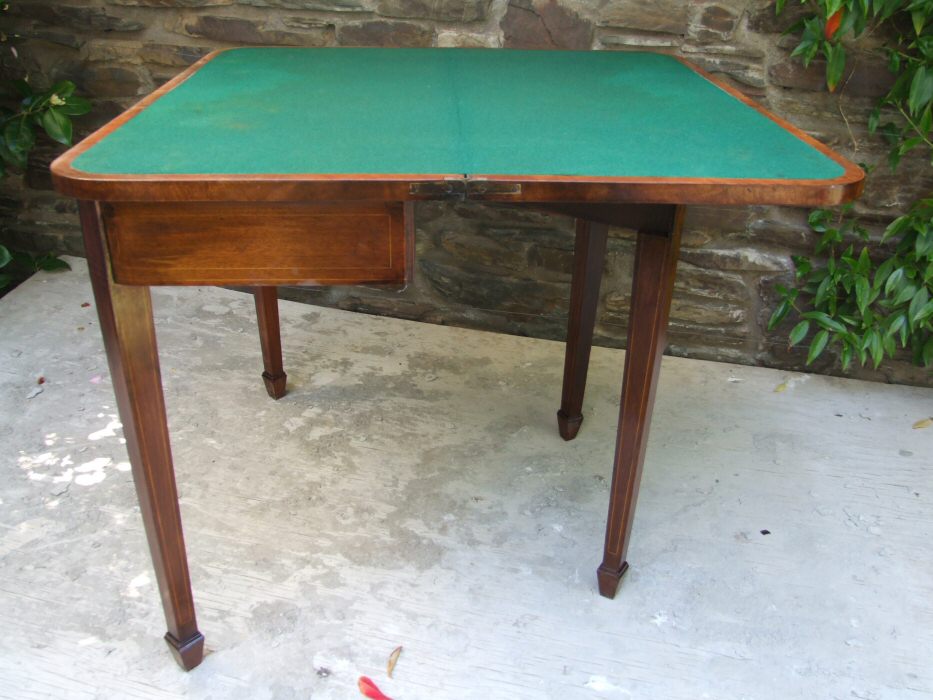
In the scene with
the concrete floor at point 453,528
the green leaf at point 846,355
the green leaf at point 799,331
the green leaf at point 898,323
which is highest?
the green leaf at point 898,323

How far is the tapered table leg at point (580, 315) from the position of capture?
216cm

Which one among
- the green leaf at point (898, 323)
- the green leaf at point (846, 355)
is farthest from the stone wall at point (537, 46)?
the green leaf at point (898, 323)

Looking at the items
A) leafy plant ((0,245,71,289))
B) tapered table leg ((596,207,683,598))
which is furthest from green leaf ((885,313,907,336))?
leafy plant ((0,245,71,289))

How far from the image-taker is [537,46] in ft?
8.34

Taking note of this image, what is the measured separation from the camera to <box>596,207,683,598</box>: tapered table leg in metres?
1.54

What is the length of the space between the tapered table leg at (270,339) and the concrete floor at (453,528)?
6 centimetres

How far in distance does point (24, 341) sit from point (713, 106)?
227 centimetres

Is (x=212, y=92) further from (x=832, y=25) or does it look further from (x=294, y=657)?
(x=832, y=25)

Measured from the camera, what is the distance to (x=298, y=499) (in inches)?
84.0

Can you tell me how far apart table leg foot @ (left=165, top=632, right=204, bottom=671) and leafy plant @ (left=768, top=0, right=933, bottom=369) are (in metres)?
1.93

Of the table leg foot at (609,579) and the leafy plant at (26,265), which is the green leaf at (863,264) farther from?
the leafy plant at (26,265)

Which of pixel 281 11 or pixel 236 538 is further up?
pixel 281 11

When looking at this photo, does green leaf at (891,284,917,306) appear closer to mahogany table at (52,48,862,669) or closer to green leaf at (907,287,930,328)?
green leaf at (907,287,930,328)

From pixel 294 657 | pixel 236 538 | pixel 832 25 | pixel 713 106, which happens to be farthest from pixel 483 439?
pixel 832 25
